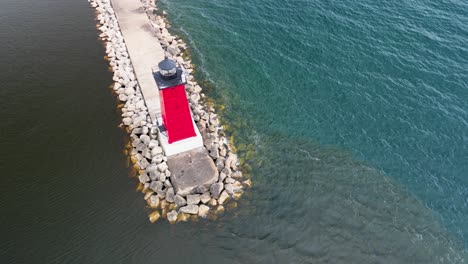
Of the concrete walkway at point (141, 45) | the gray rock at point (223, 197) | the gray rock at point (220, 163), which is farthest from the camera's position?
the concrete walkway at point (141, 45)

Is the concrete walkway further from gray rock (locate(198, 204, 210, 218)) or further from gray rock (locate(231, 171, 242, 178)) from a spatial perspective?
gray rock (locate(198, 204, 210, 218))

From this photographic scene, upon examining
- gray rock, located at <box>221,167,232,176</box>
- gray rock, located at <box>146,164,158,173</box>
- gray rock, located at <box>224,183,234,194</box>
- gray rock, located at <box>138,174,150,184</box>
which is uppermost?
gray rock, located at <box>146,164,158,173</box>

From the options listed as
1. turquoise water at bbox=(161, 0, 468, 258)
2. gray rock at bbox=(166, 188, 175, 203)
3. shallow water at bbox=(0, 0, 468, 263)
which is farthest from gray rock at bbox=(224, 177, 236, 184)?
gray rock at bbox=(166, 188, 175, 203)

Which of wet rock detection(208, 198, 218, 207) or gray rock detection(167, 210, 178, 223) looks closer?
gray rock detection(167, 210, 178, 223)

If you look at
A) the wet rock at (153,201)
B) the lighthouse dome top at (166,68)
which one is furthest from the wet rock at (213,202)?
the lighthouse dome top at (166,68)

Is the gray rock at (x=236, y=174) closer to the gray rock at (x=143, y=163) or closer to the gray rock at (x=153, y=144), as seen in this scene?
the gray rock at (x=153, y=144)

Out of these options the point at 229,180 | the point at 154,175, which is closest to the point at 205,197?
the point at 229,180

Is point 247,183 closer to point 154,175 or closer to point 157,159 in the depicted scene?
point 154,175
